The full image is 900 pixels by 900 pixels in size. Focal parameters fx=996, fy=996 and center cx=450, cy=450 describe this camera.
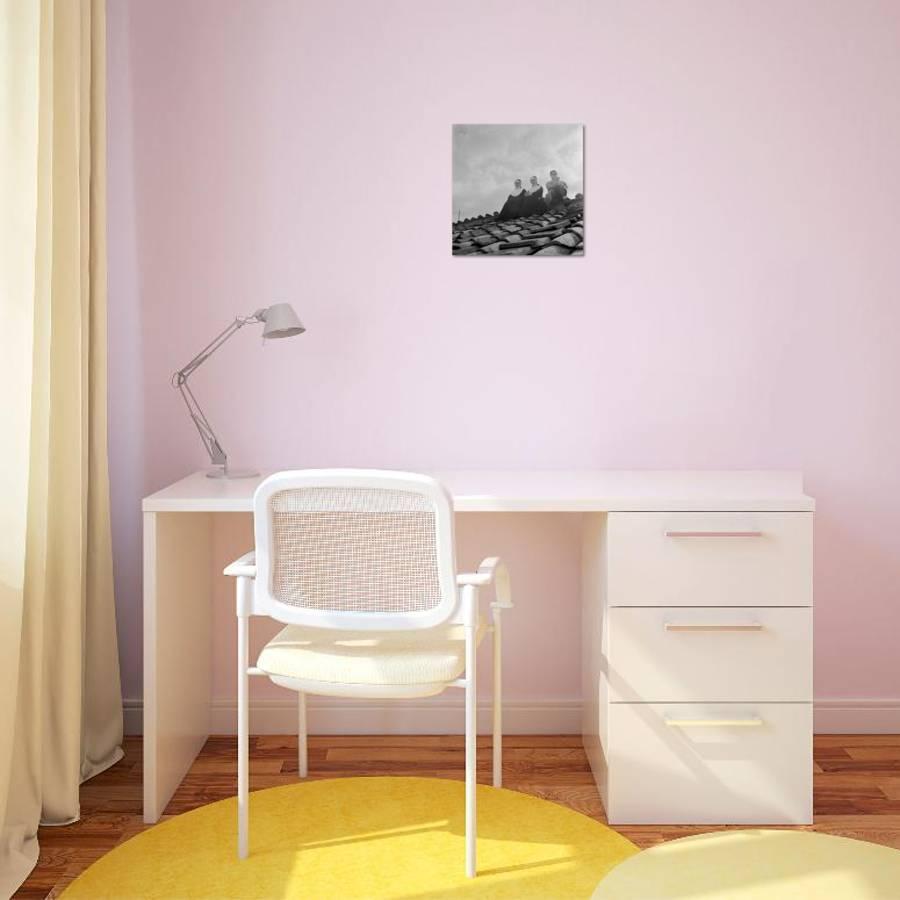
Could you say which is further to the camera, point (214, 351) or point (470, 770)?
point (214, 351)

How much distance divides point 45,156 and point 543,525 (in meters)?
1.63

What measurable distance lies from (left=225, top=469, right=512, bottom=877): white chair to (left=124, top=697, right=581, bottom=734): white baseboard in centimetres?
86

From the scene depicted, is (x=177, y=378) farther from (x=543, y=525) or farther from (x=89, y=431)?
(x=543, y=525)

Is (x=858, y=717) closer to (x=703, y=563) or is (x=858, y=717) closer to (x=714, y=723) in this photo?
(x=714, y=723)

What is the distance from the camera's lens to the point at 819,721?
116 inches

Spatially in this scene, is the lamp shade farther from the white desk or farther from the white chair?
the white chair

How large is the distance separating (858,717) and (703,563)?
1.03m

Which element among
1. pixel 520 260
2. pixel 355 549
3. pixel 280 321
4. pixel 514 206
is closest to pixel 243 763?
pixel 355 549

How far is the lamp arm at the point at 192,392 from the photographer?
2.69 meters

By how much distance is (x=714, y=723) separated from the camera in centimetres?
229

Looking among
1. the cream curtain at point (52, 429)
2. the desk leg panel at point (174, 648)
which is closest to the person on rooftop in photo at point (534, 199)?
the cream curtain at point (52, 429)

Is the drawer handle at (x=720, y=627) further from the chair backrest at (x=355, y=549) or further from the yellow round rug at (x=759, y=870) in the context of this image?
the chair backrest at (x=355, y=549)

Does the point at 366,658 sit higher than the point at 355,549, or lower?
lower

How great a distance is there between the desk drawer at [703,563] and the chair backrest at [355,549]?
532mm
